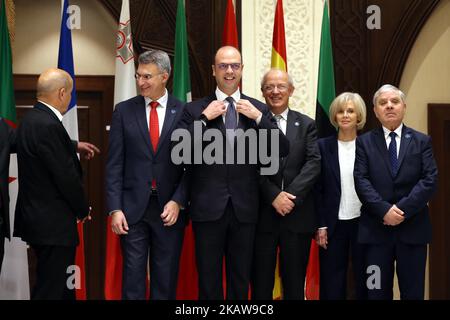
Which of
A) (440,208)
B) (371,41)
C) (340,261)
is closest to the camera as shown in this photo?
(340,261)

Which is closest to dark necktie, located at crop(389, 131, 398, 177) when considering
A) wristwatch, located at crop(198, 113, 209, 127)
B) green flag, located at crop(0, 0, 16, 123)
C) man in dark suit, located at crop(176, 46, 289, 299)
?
man in dark suit, located at crop(176, 46, 289, 299)

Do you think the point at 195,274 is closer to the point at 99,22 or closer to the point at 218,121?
the point at 218,121

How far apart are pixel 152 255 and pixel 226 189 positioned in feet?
1.76

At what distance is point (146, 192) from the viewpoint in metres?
3.57

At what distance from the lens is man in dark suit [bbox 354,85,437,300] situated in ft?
12.1

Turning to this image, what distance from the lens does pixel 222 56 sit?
11.8 ft

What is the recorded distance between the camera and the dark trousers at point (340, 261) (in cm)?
389

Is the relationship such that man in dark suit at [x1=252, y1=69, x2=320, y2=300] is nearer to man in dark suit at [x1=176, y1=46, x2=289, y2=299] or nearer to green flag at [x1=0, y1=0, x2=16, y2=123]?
man in dark suit at [x1=176, y1=46, x2=289, y2=299]

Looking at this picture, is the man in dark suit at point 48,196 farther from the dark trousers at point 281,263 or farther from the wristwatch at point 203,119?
the dark trousers at point 281,263

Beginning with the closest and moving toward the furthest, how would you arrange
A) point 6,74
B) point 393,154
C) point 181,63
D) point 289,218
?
point 289,218, point 393,154, point 6,74, point 181,63

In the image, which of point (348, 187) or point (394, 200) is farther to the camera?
point (348, 187)

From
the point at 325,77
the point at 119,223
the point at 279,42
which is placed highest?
the point at 279,42

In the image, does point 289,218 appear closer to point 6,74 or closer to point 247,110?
point 247,110

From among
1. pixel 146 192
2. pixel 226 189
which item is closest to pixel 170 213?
pixel 146 192
